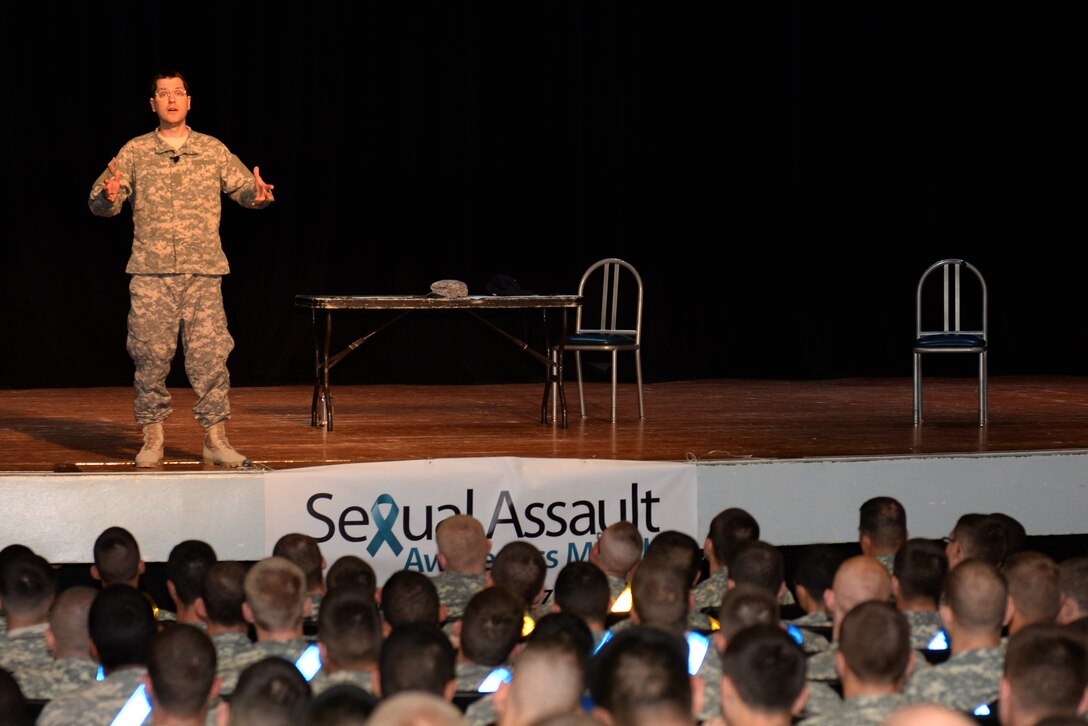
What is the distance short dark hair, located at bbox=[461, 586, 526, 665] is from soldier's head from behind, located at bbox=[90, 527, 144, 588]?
1.30m

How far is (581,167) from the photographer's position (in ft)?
27.8

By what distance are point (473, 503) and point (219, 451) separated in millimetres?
862

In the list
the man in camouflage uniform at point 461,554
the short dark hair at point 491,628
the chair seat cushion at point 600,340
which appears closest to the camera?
the short dark hair at point 491,628

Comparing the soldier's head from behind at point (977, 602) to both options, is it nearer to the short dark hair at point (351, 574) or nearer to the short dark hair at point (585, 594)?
the short dark hair at point (585, 594)

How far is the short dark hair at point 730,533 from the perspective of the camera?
4.29 metres

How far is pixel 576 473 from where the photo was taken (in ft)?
16.5

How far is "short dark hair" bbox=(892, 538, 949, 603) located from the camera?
3.60 metres

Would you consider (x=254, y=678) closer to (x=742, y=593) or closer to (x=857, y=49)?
(x=742, y=593)

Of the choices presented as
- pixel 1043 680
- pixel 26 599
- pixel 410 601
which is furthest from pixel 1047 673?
pixel 26 599

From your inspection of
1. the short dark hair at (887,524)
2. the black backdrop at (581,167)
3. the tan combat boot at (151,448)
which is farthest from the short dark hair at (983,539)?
the black backdrop at (581,167)

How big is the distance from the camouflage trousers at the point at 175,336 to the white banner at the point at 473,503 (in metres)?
0.43

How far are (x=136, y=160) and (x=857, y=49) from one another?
16.5 ft

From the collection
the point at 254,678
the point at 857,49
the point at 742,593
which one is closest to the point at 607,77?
the point at 857,49

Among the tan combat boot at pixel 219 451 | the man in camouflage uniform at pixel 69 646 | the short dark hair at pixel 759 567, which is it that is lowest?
the man in camouflage uniform at pixel 69 646
